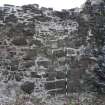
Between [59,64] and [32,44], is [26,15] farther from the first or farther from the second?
[59,64]

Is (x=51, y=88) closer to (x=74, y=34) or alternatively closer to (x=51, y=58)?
(x=51, y=58)

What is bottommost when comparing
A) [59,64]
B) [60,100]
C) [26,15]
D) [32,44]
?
[60,100]

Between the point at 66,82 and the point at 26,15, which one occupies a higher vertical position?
the point at 26,15

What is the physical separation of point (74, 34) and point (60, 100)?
148 centimetres

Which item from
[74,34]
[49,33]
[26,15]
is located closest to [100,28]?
[74,34]

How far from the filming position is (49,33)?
266 inches

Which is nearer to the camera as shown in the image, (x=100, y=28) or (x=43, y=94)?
(x=43, y=94)

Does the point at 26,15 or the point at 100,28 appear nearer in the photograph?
the point at 26,15

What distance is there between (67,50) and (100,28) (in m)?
0.92

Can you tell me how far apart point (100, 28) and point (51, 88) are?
69.4 inches

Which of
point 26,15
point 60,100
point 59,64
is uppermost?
point 26,15

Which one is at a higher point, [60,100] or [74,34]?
[74,34]

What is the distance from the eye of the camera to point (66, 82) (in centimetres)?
680

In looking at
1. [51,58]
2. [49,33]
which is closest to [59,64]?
[51,58]
